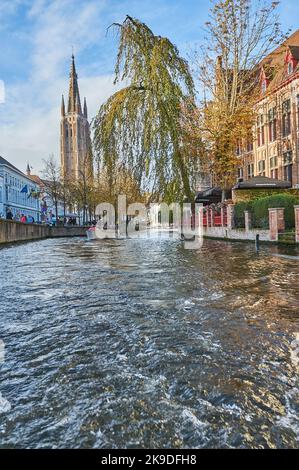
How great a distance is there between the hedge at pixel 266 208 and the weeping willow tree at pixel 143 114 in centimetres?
526

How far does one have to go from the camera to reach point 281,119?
119ft

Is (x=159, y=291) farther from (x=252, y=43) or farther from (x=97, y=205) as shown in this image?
(x=97, y=205)

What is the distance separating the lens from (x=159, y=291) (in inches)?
292

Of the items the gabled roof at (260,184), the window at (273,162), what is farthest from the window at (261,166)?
the gabled roof at (260,184)

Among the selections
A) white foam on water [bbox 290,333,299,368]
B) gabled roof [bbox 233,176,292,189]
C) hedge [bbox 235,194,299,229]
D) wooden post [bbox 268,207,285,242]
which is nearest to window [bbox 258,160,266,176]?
gabled roof [bbox 233,176,292,189]

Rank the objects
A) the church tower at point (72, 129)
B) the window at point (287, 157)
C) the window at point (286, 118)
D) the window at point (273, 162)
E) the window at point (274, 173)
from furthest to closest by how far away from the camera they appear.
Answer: the church tower at point (72, 129)
the window at point (273, 162)
the window at point (274, 173)
the window at point (287, 157)
the window at point (286, 118)

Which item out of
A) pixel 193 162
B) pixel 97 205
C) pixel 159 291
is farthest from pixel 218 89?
pixel 97 205

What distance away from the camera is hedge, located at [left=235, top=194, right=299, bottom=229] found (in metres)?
18.5

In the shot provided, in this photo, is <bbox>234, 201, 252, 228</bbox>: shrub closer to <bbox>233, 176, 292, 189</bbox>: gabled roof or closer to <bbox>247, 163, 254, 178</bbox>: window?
<bbox>233, 176, 292, 189</bbox>: gabled roof

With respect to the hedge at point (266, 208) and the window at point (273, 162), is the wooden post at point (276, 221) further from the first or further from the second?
the window at point (273, 162)

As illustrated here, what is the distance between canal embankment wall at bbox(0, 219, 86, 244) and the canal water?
852 inches

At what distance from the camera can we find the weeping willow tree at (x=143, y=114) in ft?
52.6

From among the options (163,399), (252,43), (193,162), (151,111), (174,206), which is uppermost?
(252,43)

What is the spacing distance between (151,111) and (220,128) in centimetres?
885
